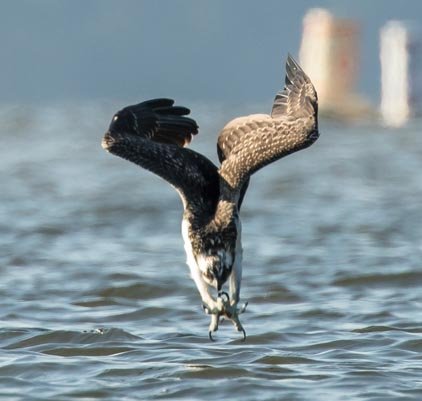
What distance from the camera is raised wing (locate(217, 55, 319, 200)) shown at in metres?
9.33

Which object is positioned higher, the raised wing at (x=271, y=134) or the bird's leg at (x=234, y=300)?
the raised wing at (x=271, y=134)

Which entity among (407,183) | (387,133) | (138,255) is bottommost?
(138,255)

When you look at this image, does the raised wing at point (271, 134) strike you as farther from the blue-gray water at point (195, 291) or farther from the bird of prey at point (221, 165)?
the blue-gray water at point (195, 291)

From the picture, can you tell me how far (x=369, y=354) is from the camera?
10.3 m

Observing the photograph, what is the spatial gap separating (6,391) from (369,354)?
2530 mm

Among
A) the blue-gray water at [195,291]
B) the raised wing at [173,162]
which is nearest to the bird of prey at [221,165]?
the raised wing at [173,162]

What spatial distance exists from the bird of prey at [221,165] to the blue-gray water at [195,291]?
3.13ft

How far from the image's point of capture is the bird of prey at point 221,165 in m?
8.80

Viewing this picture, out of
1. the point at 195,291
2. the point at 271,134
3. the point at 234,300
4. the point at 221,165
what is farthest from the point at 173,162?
the point at 195,291

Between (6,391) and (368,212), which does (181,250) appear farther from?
(6,391)

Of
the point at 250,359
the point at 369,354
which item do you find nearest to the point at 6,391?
the point at 250,359

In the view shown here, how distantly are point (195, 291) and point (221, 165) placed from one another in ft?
11.3

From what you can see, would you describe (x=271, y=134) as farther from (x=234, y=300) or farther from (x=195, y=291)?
(x=195, y=291)

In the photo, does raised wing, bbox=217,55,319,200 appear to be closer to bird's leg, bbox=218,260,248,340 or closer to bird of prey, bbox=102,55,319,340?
bird of prey, bbox=102,55,319,340
